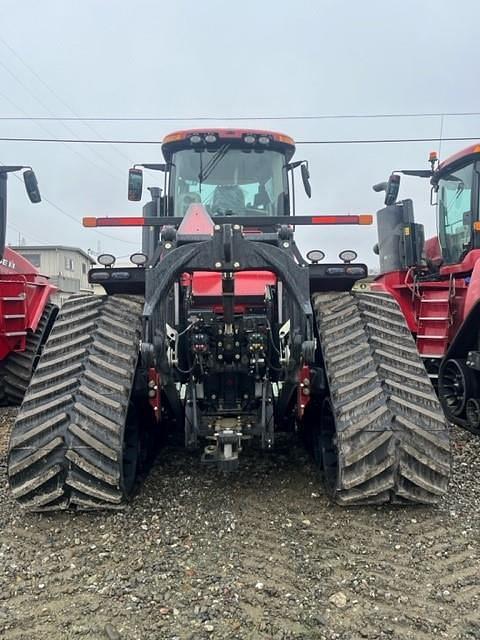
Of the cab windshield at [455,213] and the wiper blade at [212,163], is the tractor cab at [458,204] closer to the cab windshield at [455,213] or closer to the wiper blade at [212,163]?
the cab windshield at [455,213]

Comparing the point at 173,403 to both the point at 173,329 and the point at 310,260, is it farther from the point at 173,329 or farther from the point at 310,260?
the point at 310,260

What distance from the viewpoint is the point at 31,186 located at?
681 centimetres

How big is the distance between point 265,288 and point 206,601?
79.5 inches

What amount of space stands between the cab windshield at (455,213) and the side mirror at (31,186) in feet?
17.7

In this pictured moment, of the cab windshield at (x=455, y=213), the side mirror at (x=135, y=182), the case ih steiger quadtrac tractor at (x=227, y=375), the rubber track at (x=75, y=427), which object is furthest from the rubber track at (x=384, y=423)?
the cab windshield at (x=455, y=213)

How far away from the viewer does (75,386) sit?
3.50m

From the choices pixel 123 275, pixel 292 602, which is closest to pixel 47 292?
pixel 123 275

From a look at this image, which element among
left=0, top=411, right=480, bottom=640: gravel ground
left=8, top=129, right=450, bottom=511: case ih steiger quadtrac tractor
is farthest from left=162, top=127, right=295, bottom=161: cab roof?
left=0, top=411, right=480, bottom=640: gravel ground

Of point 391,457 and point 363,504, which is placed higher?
point 391,457

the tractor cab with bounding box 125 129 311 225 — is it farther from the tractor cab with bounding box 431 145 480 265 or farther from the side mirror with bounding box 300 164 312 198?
the tractor cab with bounding box 431 145 480 265

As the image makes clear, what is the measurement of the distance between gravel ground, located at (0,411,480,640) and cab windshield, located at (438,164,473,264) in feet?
13.6

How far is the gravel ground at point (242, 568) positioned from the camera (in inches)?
91.4

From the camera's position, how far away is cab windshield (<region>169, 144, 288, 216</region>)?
511cm

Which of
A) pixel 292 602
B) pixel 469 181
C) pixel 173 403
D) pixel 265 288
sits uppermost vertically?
pixel 469 181
